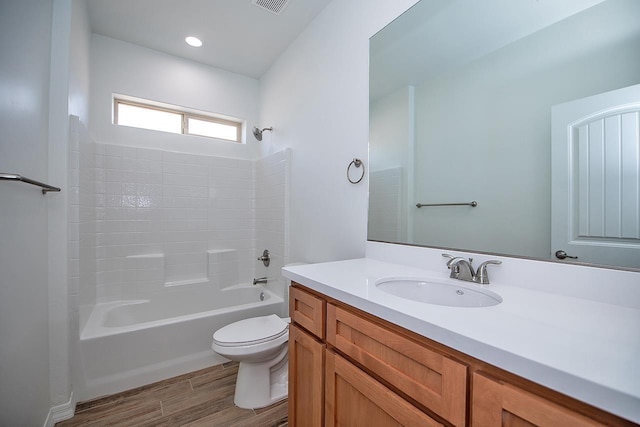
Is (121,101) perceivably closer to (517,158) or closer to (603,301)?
(517,158)

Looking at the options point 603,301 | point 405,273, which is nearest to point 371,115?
point 405,273

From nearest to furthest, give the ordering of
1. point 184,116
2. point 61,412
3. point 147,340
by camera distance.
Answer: point 61,412 < point 147,340 < point 184,116

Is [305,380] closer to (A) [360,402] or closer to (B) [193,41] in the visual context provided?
(A) [360,402]

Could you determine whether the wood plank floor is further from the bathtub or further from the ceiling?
the ceiling

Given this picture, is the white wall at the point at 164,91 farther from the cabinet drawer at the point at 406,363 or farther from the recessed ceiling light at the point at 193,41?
the cabinet drawer at the point at 406,363

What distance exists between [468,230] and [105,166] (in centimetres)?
279

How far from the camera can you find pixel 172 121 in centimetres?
265

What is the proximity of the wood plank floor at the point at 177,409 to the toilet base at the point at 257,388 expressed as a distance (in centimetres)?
4

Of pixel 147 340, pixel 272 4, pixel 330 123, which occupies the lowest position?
pixel 147 340

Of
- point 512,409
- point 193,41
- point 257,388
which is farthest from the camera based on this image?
point 193,41

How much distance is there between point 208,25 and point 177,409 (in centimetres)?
275

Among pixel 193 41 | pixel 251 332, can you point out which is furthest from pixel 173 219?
pixel 193 41

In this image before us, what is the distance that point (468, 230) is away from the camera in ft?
3.56

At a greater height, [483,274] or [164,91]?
[164,91]
